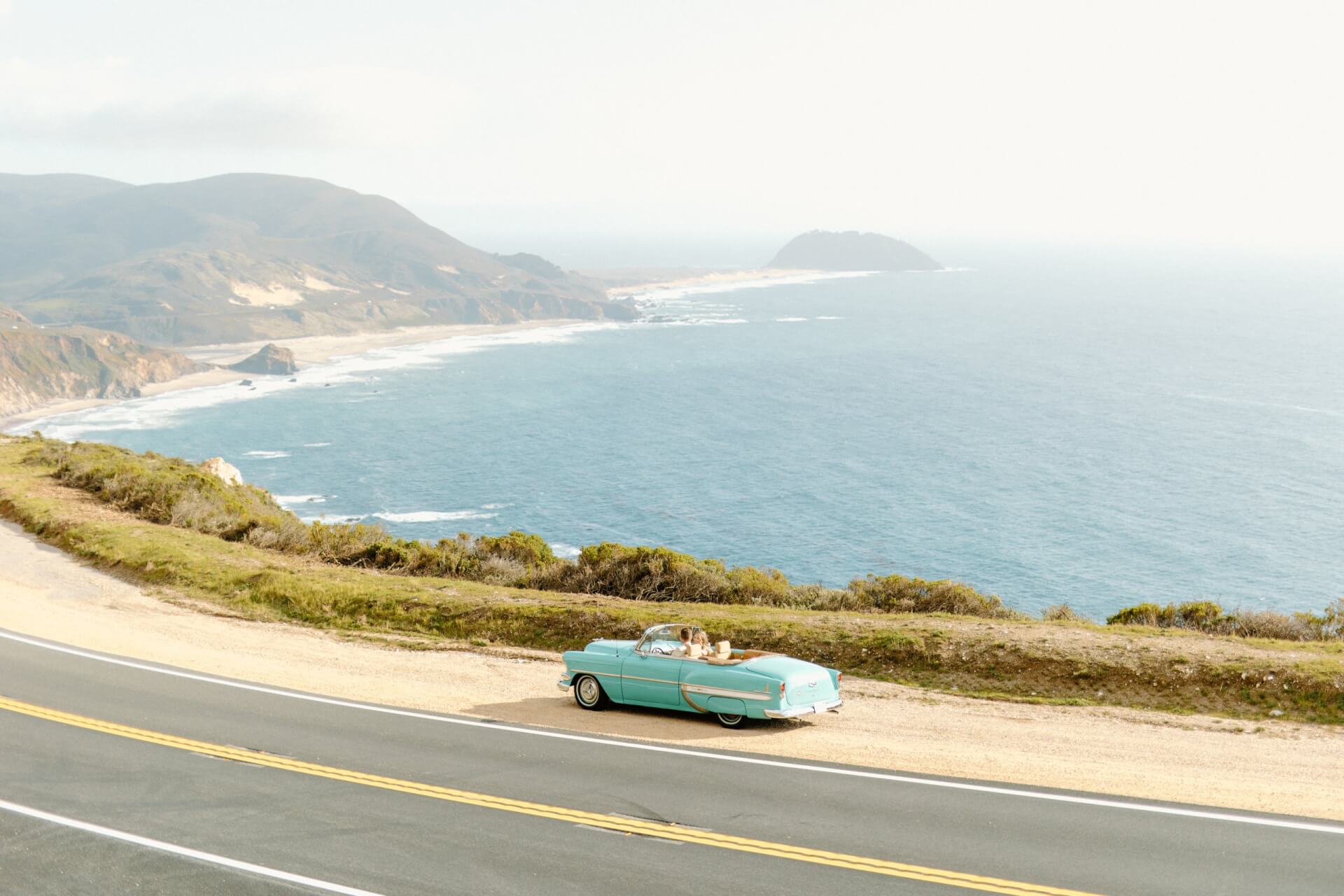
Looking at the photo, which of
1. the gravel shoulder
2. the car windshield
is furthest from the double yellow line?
the car windshield

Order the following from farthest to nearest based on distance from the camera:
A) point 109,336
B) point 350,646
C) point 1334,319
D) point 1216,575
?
point 1334,319, point 109,336, point 1216,575, point 350,646

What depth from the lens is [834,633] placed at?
57.9 ft

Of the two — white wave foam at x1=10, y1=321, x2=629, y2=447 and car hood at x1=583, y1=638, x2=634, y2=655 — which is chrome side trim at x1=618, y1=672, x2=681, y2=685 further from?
white wave foam at x1=10, y1=321, x2=629, y2=447

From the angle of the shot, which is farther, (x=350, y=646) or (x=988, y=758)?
(x=350, y=646)

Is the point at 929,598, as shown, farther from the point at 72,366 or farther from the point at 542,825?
the point at 72,366

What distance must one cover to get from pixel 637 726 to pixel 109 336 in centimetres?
17243

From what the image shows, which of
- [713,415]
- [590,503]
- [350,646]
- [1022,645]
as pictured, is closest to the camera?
[1022,645]

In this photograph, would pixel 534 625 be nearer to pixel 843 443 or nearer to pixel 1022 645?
pixel 1022 645

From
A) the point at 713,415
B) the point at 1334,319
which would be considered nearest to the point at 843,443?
the point at 713,415

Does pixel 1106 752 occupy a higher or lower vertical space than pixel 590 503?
higher

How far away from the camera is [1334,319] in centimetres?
19350

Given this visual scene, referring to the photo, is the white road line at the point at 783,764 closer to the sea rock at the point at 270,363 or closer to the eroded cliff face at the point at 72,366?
the eroded cliff face at the point at 72,366

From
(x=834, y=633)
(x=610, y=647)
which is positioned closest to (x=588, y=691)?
(x=610, y=647)

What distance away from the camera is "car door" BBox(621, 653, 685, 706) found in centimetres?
1414
